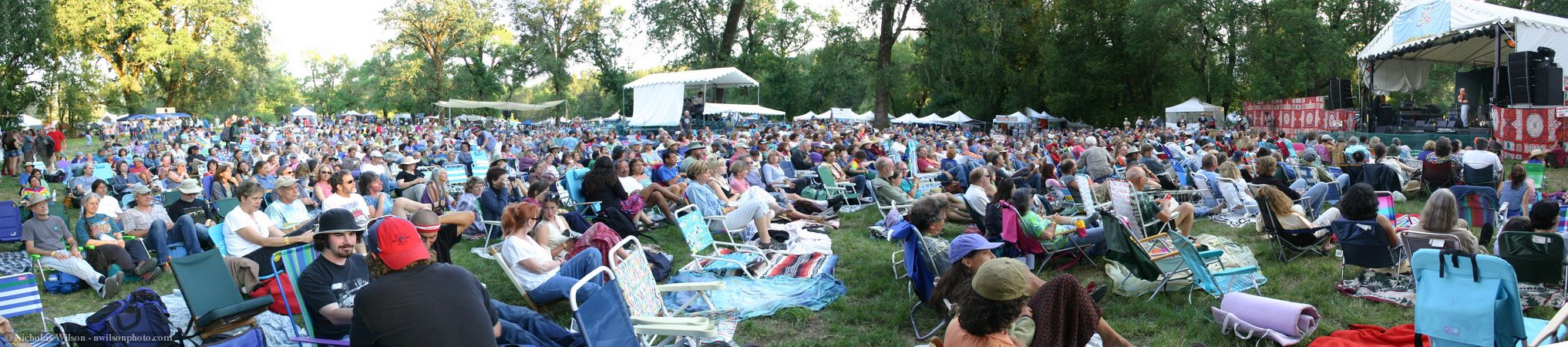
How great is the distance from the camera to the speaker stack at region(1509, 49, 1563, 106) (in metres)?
14.8

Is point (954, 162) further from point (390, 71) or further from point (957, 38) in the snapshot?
point (390, 71)

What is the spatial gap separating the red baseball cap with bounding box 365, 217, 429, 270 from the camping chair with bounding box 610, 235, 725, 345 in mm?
1196

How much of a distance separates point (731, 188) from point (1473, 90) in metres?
20.6

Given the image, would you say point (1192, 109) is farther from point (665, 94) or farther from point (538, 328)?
point (538, 328)

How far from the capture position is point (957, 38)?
32.2 m

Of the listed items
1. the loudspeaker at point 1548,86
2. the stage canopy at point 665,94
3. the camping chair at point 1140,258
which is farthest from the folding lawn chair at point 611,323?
the stage canopy at point 665,94

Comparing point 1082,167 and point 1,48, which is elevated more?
point 1,48

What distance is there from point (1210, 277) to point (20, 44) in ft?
85.5

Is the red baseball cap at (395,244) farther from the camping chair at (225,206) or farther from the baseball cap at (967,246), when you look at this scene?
the camping chair at (225,206)

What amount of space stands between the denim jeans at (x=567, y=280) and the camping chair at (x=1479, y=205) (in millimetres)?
6892

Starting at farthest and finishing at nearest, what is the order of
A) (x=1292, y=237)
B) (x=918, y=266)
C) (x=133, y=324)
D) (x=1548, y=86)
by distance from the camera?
(x=1548, y=86) → (x=1292, y=237) → (x=918, y=266) → (x=133, y=324)

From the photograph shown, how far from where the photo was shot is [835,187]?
1063cm

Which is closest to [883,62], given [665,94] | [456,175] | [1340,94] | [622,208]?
[665,94]

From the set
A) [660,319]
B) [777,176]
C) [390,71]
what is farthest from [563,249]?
[390,71]
